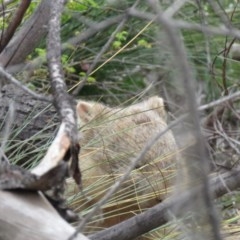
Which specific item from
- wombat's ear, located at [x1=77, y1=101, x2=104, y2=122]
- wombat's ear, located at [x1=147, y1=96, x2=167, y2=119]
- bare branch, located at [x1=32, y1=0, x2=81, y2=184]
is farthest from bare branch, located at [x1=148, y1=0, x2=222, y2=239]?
wombat's ear, located at [x1=147, y1=96, x2=167, y2=119]

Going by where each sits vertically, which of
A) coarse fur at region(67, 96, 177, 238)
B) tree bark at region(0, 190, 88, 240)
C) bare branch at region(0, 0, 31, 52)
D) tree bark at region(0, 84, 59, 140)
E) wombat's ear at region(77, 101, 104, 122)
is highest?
bare branch at region(0, 0, 31, 52)

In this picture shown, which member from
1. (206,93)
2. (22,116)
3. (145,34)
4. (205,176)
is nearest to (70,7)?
(22,116)

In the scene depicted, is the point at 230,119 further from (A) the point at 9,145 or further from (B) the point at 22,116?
(A) the point at 9,145

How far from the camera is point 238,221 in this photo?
3.52 meters

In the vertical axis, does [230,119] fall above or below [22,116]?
below

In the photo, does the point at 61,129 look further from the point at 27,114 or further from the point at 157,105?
the point at 157,105

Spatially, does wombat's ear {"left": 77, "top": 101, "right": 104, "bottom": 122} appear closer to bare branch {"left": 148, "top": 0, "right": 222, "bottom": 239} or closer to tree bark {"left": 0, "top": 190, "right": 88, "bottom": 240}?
tree bark {"left": 0, "top": 190, "right": 88, "bottom": 240}

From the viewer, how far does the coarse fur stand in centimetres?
361

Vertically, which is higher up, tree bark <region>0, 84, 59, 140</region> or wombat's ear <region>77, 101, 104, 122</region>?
tree bark <region>0, 84, 59, 140</region>

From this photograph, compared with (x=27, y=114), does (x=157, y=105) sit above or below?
below

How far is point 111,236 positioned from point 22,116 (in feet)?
4.50

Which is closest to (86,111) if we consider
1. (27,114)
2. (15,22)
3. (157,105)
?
(27,114)

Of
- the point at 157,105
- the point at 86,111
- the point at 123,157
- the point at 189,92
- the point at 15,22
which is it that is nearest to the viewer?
the point at 189,92

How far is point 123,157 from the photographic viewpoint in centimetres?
386
